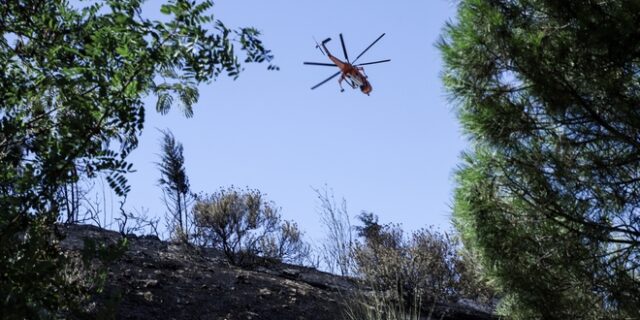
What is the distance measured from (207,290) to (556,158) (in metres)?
4.00

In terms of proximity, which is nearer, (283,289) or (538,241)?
(538,241)

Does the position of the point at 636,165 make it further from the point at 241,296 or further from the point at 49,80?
the point at 49,80

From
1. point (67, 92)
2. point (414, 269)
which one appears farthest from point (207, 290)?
point (67, 92)

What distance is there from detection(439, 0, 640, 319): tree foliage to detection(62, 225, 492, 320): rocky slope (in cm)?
152

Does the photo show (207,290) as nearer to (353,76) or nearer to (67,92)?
(353,76)

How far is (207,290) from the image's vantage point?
8.30m

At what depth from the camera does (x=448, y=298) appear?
11.1 meters

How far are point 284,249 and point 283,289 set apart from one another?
366 centimetres

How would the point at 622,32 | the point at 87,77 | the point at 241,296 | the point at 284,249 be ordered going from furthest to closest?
1. the point at 284,249
2. the point at 241,296
3. the point at 622,32
4. the point at 87,77

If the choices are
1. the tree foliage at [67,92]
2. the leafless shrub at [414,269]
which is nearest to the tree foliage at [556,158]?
the leafless shrub at [414,269]

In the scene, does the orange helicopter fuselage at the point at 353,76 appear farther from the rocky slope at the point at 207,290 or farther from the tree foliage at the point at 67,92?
the tree foliage at the point at 67,92

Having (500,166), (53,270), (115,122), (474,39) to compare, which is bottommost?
(53,270)

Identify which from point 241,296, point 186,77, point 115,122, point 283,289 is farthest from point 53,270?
point 283,289

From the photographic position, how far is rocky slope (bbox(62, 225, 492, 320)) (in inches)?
297
